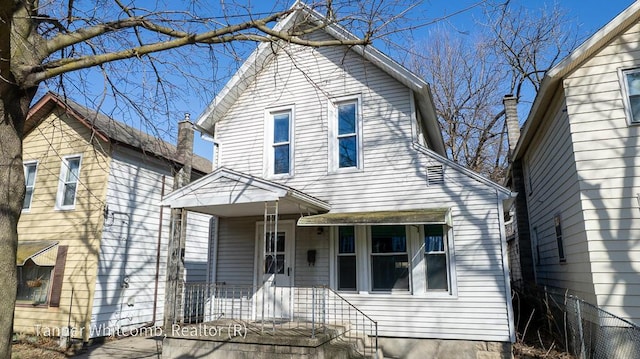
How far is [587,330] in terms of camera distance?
7195 mm

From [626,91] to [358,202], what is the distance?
5.42 m

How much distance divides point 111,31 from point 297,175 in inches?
213

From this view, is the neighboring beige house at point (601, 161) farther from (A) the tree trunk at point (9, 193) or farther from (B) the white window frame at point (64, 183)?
(B) the white window frame at point (64, 183)

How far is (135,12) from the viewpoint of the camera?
5.50 m

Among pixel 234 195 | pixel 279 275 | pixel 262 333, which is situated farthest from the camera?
pixel 279 275

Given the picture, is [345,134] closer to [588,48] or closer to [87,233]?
[588,48]

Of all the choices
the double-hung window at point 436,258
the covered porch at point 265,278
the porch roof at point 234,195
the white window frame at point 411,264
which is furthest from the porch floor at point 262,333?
the porch roof at point 234,195

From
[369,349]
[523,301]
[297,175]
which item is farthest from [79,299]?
[523,301]

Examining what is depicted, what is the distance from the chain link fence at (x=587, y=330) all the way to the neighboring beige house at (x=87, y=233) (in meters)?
9.78

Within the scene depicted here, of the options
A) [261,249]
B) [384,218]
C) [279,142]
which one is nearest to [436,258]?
[384,218]

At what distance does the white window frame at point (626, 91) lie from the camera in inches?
277

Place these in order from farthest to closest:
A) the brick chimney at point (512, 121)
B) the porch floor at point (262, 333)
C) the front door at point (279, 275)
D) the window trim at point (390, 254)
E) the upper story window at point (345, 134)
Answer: the brick chimney at point (512, 121) → the upper story window at point (345, 134) → the front door at point (279, 275) → the window trim at point (390, 254) → the porch floor at point (262, 333)

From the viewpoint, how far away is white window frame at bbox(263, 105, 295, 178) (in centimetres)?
1007

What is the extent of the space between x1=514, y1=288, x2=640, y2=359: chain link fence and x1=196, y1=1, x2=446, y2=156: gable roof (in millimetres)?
4954
